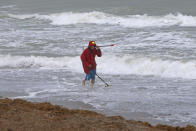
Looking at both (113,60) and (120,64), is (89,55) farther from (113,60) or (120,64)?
(113,60)

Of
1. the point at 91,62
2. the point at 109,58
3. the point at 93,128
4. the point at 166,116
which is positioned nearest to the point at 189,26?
the point at 109,58

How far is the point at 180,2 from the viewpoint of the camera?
108ft

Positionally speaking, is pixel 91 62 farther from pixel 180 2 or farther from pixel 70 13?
pixel 180 2

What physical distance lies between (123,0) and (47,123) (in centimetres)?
2953

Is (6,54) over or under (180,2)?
under

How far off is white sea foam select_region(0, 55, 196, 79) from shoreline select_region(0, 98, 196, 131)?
19.6 ft

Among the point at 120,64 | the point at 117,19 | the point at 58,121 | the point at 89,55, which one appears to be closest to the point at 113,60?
the point at 120,64

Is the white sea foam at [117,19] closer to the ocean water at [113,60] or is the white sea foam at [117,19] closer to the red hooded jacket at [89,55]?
the ocean water at [113,60]

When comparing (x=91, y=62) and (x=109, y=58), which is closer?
(x=91, y=62)

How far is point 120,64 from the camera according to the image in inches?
A: 598

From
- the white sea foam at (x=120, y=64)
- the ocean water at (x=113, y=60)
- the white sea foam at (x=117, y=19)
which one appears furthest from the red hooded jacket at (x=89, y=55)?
the white sea foam at (x=117, y=19)

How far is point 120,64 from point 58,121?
8.34 m

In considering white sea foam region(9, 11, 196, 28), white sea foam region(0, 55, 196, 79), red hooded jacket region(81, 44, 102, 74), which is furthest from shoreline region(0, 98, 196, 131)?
→ white sea foam region(9, 11, 196, 28)

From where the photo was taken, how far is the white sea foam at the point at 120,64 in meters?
13.9
